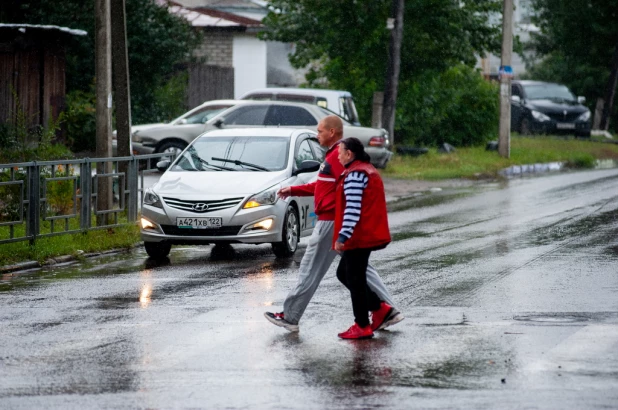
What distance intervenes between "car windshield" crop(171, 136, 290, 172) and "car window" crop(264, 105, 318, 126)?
412 inches

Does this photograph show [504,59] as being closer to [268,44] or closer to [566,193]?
[566,193]

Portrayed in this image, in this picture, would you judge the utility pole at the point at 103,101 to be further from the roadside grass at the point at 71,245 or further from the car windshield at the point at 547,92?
the car windshield at the point at 547,92

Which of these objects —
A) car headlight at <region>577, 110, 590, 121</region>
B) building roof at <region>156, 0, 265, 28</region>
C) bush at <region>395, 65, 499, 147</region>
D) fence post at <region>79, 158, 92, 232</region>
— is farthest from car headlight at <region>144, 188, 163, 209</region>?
building roof at <region>156, 0, 265, 28</region>

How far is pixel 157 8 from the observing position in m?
36.5

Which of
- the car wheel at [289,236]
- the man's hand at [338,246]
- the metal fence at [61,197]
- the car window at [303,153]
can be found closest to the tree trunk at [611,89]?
the metal fence at [61,197]

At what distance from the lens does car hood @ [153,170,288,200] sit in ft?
47.8

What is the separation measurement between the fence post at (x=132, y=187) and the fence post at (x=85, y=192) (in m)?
0.96

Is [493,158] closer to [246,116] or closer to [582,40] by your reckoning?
[246,116]

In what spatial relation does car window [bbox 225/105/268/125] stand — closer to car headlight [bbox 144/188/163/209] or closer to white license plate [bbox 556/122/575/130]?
car headlight [bbox 144/188/163/209]

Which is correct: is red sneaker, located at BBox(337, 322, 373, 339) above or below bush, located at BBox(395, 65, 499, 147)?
below

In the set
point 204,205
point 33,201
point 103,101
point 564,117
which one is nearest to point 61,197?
point 33,201

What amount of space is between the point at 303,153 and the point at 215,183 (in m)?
1.67

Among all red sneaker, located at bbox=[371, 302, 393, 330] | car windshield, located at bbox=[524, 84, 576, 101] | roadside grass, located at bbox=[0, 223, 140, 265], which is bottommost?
roadside grass, located at bbox=[0, 223, 140, 265]

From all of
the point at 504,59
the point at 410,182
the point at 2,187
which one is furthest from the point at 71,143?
the point at 2,187
